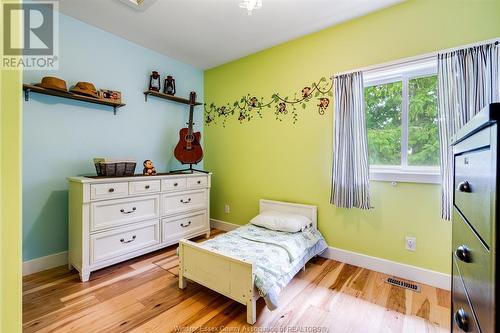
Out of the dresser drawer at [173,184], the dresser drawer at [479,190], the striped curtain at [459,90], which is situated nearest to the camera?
the dresser drawer at [479,190]

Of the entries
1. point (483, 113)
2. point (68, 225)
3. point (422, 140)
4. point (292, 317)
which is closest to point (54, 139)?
point (68, 225)

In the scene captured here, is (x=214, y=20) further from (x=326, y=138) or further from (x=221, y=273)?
(x=221, y=273)

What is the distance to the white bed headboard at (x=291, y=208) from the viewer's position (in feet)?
8.49

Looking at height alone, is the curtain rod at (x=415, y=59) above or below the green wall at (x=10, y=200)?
above

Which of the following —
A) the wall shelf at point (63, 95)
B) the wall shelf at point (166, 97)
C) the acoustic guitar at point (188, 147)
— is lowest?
the acoustic guitar at point (188, 147)

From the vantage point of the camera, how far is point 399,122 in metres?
2.20

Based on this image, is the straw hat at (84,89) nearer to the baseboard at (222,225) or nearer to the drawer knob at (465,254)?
the baseboard at (222,225)

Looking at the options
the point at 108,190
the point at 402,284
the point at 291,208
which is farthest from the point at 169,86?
the point at 402,284

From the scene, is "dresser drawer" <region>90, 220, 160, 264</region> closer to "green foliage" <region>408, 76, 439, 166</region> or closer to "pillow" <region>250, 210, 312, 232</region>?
"pillow" <region>250, 210, 312, 232</region>

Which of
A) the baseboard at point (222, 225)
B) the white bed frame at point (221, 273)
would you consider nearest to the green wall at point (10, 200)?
the white bed frame at point (221, 273)

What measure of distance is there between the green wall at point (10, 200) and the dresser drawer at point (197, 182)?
7.26 ft

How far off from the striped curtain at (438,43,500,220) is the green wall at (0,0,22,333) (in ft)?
7.69

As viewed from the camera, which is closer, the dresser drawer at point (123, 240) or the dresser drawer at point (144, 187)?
the dresser drawer at point (123, 240)

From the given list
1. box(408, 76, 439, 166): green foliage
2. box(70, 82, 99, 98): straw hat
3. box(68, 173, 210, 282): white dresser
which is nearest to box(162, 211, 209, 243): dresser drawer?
box(68, 173, 210, 282): white dresser
